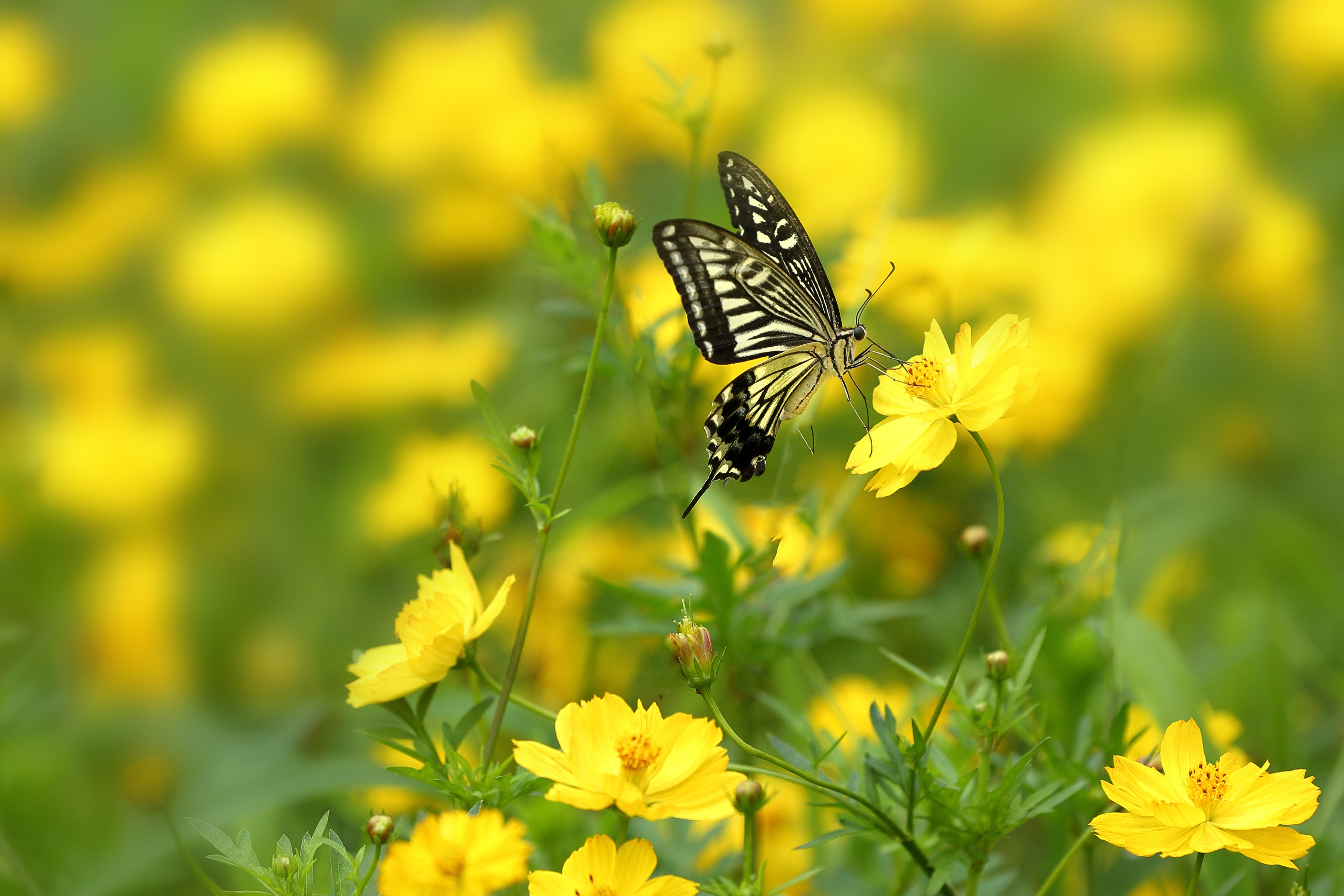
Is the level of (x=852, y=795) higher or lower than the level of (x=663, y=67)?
lower

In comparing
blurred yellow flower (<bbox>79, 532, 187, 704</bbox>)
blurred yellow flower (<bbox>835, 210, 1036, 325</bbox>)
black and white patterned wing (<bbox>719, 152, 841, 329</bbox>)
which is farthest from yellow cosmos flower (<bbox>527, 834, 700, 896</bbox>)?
blurred yellow flower (<bbox>79, 532, 187, 704</bbox>)

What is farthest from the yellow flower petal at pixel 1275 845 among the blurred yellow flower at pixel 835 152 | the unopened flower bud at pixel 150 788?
the blurred yellow flower at pixel 835 152

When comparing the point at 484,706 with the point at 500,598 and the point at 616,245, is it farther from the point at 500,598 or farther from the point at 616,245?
the point at 616,245

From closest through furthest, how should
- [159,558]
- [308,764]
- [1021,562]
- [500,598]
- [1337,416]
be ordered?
[500,598] < [308,764] < [1021,562] < [1337,416] < [159,558]

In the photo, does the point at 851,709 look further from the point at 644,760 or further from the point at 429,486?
the point at 429,486

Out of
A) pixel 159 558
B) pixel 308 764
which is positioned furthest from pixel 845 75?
pixel 308 764

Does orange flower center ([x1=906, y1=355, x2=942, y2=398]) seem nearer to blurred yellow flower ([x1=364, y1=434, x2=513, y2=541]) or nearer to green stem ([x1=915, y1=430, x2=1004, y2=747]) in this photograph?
green stem ([x1=915, y1=430, x2=1004, y2=747])

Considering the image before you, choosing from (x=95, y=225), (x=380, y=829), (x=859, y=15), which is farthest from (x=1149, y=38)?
(x=380, y=829)
